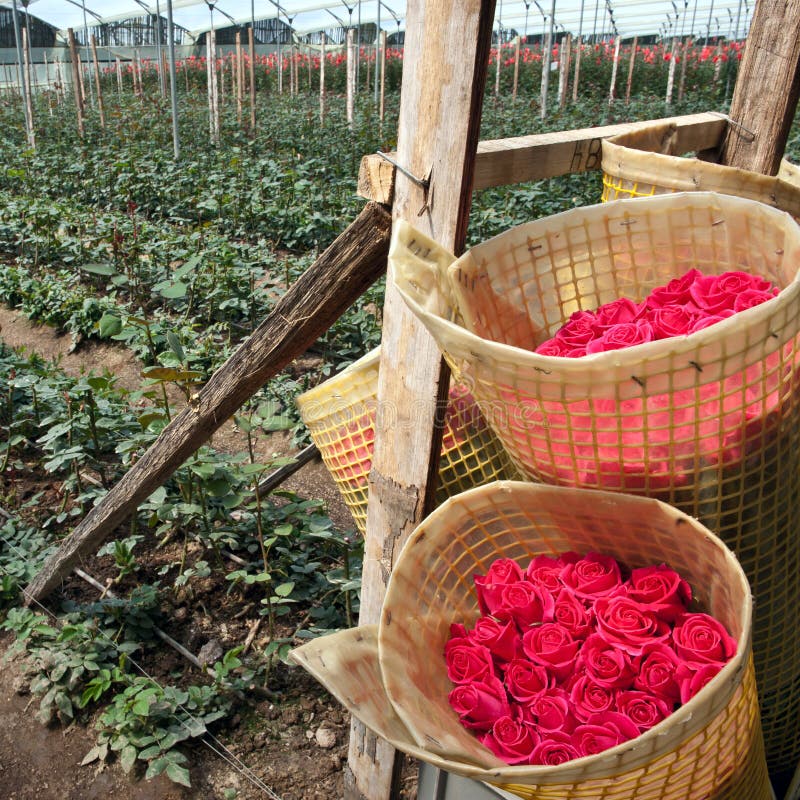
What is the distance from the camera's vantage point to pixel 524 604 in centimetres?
106

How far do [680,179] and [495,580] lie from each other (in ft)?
2.57

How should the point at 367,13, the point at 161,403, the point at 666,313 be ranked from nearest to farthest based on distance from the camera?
1. the point at 666,313
2. the point at 161,403
3. the point at 367,13

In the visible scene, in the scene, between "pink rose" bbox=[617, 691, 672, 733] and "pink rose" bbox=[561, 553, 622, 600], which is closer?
"pink rose" bbox=[617, 691, 672, 733]

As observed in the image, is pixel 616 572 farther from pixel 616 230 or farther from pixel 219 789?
pixel 219 789

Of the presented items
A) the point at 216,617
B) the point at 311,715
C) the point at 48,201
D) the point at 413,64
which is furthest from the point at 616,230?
the point at 48,201

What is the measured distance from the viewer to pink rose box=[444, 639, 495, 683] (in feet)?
3.41

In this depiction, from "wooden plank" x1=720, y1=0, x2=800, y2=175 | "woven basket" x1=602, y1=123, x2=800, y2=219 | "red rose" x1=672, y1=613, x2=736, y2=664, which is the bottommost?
"red rose" x1=672, y1=613, x2=736, y2=664

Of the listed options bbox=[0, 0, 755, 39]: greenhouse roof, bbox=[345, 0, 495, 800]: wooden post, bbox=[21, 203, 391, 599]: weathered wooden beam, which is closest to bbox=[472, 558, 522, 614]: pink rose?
bbox=[345, 0, 495, 800]: wooden post

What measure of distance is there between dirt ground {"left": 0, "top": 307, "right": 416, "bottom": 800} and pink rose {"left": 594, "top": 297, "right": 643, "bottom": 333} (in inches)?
48.7

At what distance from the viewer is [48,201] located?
6.15 m

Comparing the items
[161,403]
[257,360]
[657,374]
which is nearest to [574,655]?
[657,374]

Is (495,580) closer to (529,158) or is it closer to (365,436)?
(365,436)

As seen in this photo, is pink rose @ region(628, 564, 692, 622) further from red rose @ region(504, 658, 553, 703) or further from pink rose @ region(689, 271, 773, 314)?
pink rose @ region(689, 271, 773, 314)

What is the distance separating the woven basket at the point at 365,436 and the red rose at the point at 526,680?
0.48 metres
